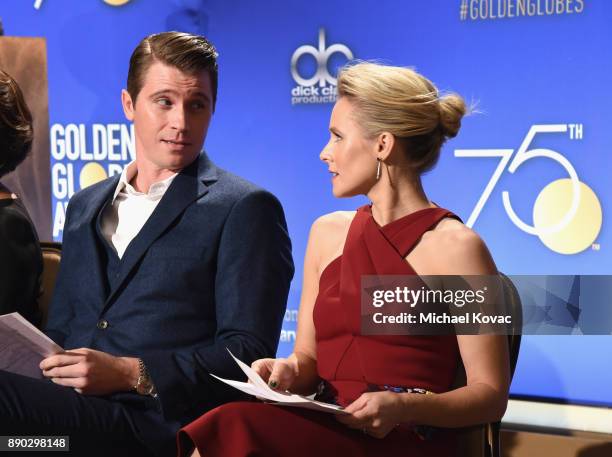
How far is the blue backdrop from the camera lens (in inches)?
140

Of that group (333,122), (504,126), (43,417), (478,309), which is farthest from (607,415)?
(43,417)

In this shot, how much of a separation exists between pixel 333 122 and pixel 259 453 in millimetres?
968

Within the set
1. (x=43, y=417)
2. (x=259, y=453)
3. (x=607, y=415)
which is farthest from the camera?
(x=607, y=415)

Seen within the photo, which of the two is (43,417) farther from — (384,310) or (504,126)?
(504,126)

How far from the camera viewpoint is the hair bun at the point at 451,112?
8.32 feet

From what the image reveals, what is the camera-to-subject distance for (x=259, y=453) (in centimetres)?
212

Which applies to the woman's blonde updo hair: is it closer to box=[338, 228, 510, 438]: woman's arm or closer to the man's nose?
box=[338, 228, 510, 438]: woman's arm

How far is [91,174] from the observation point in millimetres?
4906

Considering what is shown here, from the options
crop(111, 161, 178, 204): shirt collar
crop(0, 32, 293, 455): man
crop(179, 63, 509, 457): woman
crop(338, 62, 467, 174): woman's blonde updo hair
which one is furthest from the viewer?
crop(111, 161, 178, 204): shirt collar

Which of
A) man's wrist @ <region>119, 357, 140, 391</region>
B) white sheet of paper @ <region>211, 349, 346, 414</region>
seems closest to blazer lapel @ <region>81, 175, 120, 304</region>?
man's wrist @ <region>119, 357, 140, 391</region>

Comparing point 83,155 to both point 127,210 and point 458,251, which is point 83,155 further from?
point 458,251

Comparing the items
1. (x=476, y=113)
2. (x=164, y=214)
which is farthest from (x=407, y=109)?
(x=476, y=113)

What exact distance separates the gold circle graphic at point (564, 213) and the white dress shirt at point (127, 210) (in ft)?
4.85

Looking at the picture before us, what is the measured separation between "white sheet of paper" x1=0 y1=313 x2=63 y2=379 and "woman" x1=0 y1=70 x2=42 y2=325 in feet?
1.00
